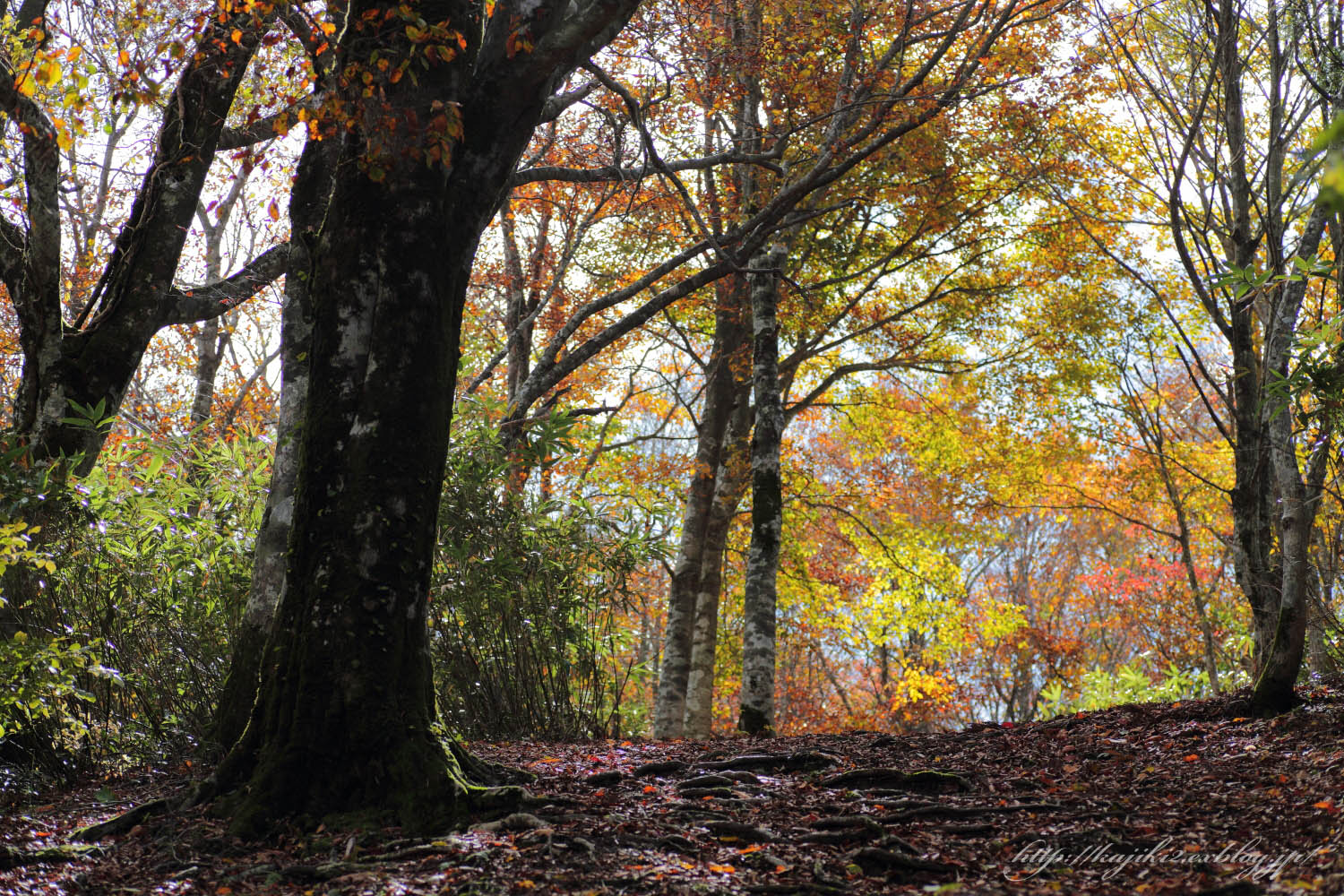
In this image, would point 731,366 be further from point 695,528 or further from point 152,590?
point 152,590

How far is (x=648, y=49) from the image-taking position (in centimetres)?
696

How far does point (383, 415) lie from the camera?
3301mm

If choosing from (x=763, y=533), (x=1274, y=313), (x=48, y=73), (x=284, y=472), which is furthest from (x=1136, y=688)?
(x=48, y=73)

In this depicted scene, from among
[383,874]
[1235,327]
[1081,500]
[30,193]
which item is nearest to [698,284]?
[1235,327]

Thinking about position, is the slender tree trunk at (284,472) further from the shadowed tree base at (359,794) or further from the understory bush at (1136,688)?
the understory bush at (1136,688)

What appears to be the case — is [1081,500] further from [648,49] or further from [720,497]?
[648,49]

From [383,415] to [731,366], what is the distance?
8.46 meters

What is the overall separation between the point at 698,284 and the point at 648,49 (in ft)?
6.23

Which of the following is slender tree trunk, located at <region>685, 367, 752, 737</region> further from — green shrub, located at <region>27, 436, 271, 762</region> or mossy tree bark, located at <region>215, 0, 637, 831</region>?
mossy tree bark, located at <region>215, 0, 637, 831</region>

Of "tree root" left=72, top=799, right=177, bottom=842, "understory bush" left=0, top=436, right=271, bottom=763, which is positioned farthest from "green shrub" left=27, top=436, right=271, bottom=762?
"tree root" left=72, top=799, right=177, bottom=842

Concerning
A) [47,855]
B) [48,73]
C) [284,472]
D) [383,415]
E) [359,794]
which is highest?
[48,73]

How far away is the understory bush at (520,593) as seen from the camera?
570 centimetres

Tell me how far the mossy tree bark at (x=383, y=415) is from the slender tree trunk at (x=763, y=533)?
4.03 metres

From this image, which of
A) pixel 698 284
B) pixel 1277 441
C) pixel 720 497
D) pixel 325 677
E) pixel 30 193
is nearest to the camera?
pixel 325 677
